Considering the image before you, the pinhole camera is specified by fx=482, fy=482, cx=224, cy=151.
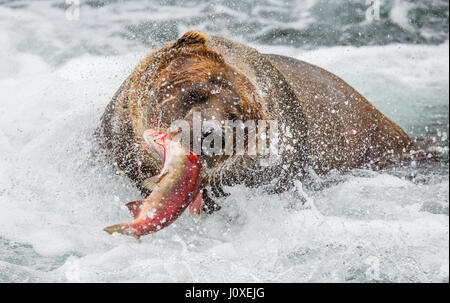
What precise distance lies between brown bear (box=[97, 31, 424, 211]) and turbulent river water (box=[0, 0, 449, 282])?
19 cm

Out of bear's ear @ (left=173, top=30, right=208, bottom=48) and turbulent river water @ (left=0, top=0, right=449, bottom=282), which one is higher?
bear's ear @ (left=173, top=30, right=208, bottom=48)

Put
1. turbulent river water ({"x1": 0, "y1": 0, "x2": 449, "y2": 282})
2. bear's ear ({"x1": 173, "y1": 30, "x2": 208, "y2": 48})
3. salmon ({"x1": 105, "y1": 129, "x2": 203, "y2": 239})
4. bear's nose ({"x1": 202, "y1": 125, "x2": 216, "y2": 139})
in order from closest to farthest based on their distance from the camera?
salmon ({"x1": 105, "y1": 129, "x2": 203, "y2": 239}), bear's nose ({"x1": 202, "y1": 125, "x2": 216, "y2": 139}), turbulent river water ({"x1": 0, "y1": 0, "x2": 449, "y2": 282}), bear's ear ({"x1": 173, "y1": 30, "x2": 208, "y2": 48})

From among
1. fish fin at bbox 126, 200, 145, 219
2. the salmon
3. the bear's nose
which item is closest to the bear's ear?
the bear's nose

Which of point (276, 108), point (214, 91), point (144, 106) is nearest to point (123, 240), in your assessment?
point (144, 106)

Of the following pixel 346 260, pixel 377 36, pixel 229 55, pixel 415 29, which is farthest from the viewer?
pixel 377 36

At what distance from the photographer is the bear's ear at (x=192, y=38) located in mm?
3137

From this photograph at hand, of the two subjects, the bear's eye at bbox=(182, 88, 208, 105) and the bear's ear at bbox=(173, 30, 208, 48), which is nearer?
the bear's eye at bbox=(182, 88, 208, 105)

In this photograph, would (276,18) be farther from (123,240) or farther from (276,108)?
(123,240)

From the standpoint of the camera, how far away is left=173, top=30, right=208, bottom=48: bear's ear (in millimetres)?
3137

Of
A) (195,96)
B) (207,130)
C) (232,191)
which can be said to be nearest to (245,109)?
(195,96)

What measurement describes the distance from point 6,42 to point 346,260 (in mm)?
6114

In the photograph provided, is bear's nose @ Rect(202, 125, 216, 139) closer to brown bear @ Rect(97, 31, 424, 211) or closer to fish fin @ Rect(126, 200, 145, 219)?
brown bear @ Rect(97, 31, 424, 211)

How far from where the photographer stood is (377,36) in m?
7.16

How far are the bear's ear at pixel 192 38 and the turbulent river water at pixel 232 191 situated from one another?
1.51 ft
